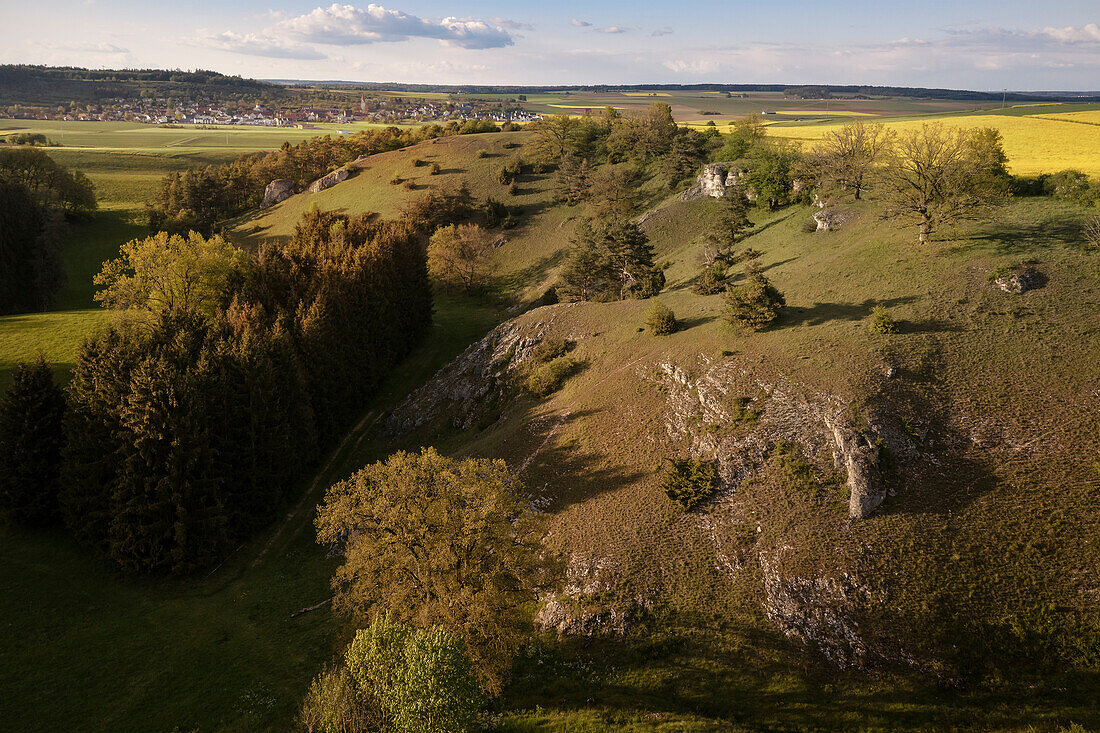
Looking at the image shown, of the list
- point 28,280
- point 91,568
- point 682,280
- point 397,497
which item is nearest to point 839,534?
point 397,497

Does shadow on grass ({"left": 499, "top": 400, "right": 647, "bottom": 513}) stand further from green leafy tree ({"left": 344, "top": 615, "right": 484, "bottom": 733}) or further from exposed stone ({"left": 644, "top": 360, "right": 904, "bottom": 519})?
green leafy tree ({"left": 344, "top": 615, "right": 484, "bottom": 733})

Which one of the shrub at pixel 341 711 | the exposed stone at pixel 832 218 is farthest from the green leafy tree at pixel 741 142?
the shrub at pixel 341 711

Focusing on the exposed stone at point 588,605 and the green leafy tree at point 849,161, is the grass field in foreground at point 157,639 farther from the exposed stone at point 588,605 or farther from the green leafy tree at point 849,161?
the green leafy tree at point 849,161

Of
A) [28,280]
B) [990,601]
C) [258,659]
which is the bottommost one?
[258,659]

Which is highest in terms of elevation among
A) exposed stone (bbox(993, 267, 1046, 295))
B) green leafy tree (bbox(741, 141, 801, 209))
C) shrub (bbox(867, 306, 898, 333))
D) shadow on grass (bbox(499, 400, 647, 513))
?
green leafy tree (bbox(741, 141, 801, 209))

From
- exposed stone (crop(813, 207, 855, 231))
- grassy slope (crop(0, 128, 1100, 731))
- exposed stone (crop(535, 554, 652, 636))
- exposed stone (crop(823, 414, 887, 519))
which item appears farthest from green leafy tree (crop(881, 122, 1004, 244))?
exposed stone (crop(535, 554, 652, 636))

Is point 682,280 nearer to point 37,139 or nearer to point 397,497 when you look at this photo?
point 397,497

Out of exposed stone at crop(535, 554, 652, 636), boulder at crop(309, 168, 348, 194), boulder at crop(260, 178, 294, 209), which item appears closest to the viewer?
exposed stone at crop(535, 554, 652, 636)
